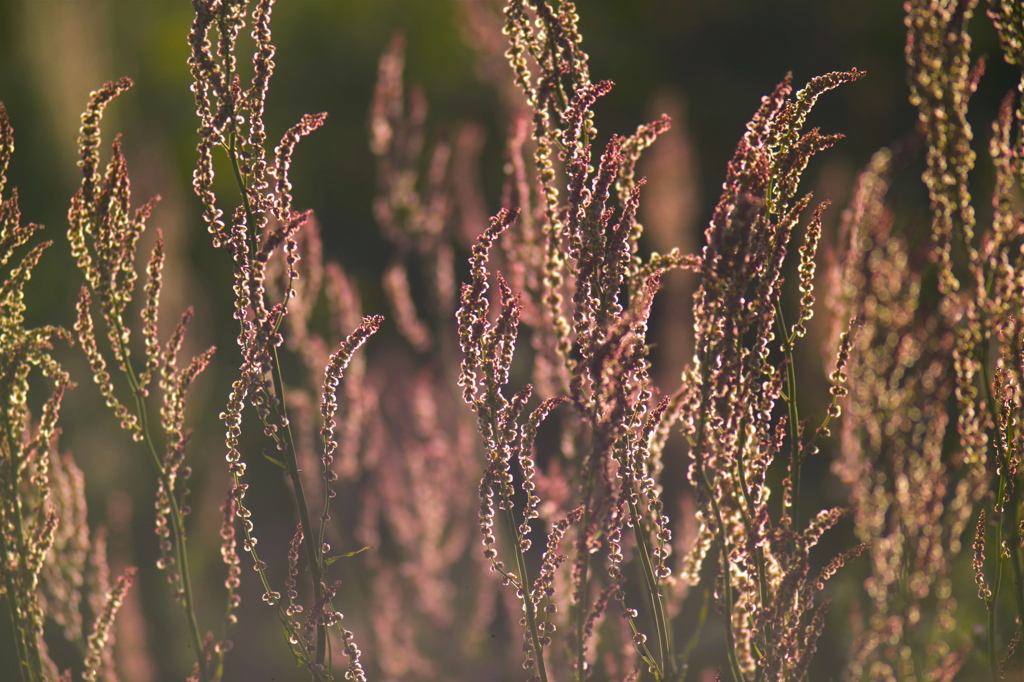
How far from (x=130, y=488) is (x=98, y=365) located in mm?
837

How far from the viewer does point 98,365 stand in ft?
1.60

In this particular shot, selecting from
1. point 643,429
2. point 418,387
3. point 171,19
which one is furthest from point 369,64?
point 643,429

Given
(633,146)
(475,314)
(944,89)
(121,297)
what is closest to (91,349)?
(121,297)

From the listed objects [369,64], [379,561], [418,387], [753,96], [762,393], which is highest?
[369,64]

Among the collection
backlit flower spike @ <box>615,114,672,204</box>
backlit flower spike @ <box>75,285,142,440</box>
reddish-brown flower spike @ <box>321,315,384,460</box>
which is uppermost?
backlit flower spike @ <box>615,114,672,204</box>

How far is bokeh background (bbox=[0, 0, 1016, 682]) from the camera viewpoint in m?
1.09

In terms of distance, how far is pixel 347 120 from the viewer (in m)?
1.59

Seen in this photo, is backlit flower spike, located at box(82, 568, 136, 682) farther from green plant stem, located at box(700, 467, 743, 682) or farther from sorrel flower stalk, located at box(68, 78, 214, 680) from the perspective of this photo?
green plant stem, located at box(700, 467, 743, 682)

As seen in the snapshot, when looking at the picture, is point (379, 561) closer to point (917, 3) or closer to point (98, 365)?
point (98, 365)

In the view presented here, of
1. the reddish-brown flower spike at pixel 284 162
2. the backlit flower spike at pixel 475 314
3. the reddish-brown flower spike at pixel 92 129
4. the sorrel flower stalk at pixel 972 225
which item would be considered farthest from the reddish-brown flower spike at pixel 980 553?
the reddish-brown flower spike at pixel 92 129

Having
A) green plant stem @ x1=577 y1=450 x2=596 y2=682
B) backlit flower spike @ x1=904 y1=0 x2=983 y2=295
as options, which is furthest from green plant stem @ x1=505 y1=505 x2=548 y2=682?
backlit flower spike @ x1=904 y1=0 x2=983 y2=295

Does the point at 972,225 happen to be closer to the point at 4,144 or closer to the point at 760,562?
the point at 760,562

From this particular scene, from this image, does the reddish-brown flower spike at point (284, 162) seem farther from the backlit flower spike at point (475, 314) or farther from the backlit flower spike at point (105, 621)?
the backlit flower spike at point (105, 621)

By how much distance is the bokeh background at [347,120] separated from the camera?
1.09 m
